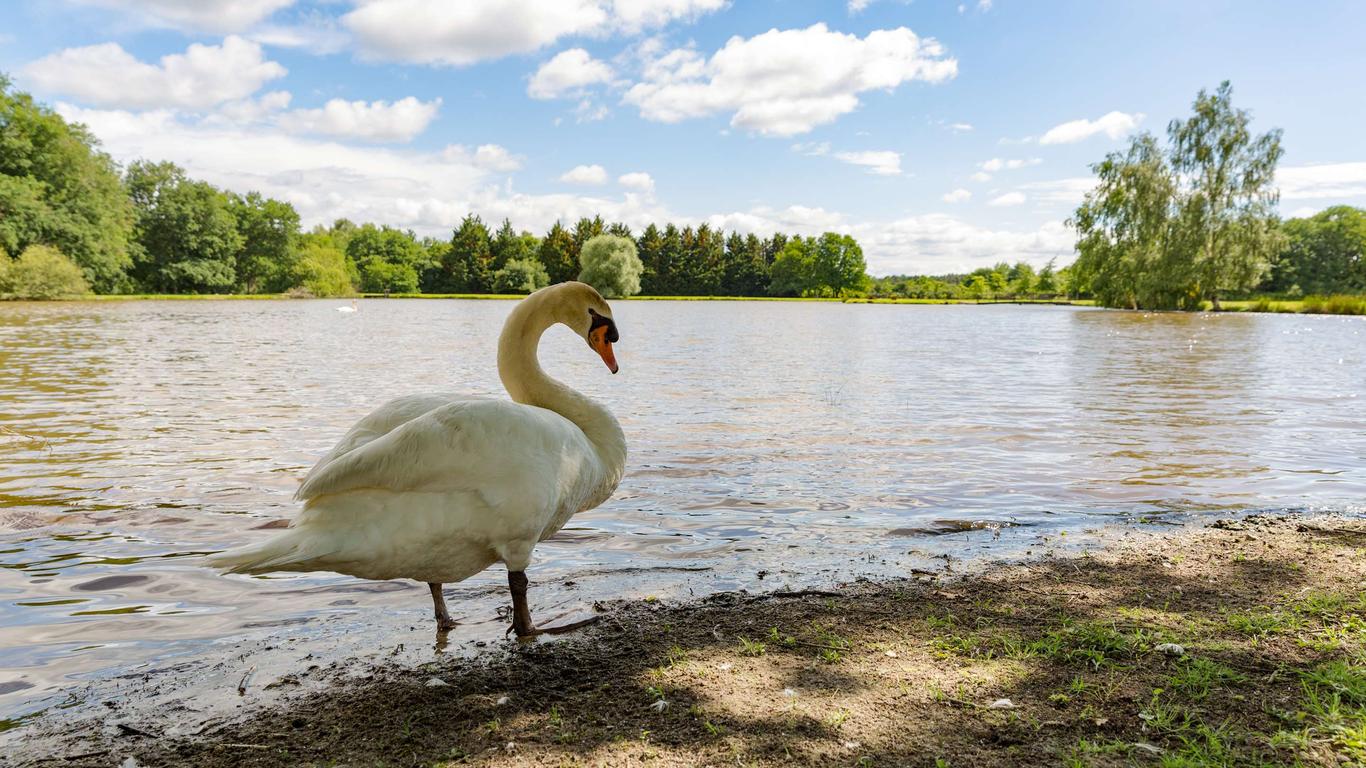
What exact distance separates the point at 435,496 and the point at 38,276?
65.7 metres

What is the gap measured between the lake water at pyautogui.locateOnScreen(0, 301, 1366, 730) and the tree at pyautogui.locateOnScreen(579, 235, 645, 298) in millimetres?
81222

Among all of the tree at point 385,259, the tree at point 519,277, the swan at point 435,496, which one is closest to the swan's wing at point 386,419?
the swan at point 435,496

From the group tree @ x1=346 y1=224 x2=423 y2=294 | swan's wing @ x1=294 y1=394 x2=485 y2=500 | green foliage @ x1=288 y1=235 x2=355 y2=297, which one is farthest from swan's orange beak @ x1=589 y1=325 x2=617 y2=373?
tree @ x1=346 y1=224 x2=423 y2=294

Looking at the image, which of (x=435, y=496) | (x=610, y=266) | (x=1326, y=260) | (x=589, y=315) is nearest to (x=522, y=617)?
(x=435, y=496)

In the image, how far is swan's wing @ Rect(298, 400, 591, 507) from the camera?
3.21 metres

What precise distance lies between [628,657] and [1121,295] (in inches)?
2608

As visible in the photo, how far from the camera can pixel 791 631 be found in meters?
3.70

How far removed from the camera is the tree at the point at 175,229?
80438 mm

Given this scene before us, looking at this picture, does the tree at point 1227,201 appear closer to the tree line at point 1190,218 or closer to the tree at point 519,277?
the tree line at point 1190,218

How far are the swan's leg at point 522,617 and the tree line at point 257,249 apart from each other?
64.7m

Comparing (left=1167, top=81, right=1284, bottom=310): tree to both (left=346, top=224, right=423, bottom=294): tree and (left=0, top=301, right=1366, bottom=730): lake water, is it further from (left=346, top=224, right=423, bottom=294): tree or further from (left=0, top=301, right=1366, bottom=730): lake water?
(left=346, top=224, right=423, bottom=294): tree

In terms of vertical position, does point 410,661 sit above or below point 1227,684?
below

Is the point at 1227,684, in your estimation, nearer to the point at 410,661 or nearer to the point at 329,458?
the point at 410,661

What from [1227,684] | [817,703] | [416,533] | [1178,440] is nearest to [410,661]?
[416,533]
